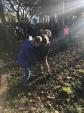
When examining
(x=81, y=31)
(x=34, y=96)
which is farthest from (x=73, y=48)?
(x=34, y=96)

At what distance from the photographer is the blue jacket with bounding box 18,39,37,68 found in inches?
311

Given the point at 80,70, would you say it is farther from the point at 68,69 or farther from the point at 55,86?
the point at 55,86

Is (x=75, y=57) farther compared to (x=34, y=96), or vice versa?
(x=75, y=57)

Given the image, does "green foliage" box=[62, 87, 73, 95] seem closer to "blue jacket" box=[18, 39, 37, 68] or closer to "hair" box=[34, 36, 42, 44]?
"blue jacket" box=[18, 39, 37, 68]

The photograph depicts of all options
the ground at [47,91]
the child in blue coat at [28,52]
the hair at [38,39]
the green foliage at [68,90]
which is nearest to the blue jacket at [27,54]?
the child in blue coat at [28,52]

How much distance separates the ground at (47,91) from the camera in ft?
23.6

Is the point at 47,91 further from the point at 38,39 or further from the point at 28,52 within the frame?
the point at 38,39

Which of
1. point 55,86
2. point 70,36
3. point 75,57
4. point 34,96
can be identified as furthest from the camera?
point 70,36

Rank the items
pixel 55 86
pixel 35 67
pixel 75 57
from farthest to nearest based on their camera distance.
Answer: pixel 75 57 < pixel 35 67 < pixel 55 86

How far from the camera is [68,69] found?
10.3 meters

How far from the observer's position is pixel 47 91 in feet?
27.0

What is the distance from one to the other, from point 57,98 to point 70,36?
33.8 ft

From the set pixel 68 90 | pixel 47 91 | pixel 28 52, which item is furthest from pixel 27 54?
pixel 68 90

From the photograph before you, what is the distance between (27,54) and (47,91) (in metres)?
1.29
